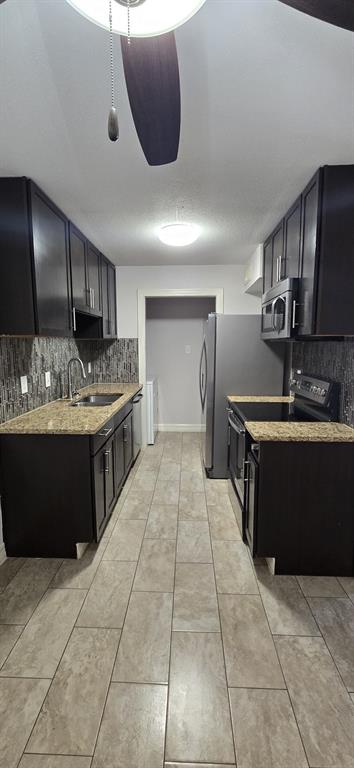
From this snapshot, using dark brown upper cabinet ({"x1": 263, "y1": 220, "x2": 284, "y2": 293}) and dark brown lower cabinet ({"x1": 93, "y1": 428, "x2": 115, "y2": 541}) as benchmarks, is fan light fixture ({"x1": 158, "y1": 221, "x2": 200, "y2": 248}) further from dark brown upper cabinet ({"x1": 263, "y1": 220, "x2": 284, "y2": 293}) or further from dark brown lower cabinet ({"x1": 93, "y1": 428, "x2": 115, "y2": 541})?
dark brown lower cabinet ({"x1": 93, "y1": 428, "x2": 115, "y2": 541})

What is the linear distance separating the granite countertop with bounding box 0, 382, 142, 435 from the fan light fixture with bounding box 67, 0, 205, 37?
178 centimetres

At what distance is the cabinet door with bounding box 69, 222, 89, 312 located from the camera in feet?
8.65

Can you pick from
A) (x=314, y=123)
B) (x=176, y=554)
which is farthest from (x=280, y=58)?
(x=176, y=554)

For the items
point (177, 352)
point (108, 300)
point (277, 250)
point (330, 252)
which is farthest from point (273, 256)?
point (177, 352)

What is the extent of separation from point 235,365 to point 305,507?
5.49 feet

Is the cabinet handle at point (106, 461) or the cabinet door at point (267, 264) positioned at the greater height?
the cabinet door at point (267, 264)

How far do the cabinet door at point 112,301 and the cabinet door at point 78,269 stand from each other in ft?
3.02

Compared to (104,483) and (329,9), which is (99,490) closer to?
(104,483)

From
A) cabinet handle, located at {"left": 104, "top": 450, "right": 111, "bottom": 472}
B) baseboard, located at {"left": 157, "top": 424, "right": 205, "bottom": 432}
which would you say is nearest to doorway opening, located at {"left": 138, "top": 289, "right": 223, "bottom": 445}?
baseboard, located at {"left": 157, "top": 424, "right": 205, "bottom": 432}

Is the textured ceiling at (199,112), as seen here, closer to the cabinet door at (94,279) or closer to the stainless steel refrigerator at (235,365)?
the cabinet door at (94,279)

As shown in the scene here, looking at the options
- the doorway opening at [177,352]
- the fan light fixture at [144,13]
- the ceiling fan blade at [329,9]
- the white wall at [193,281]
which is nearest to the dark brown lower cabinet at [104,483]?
the fan light fixture at [144,13]

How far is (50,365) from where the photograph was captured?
2.96m

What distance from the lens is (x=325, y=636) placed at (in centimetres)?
163

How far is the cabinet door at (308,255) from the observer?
188 centimetres
